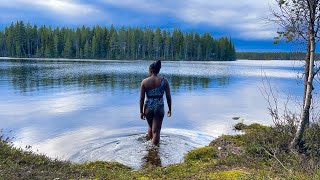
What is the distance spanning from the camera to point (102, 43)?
444ft

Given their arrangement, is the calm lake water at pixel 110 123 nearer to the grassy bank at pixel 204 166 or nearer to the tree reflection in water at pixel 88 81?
the grassy bank at pixel 204 166

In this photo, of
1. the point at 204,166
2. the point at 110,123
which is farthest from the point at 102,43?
the point at 204,166

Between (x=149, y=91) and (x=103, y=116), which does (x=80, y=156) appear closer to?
(x=149, y=91)

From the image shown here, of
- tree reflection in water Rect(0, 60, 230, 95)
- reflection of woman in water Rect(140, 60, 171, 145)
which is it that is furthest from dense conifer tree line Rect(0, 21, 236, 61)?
reflection of woman in water Rect(140, 60, 171, 145)

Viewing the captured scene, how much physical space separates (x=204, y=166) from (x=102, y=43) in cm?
13201

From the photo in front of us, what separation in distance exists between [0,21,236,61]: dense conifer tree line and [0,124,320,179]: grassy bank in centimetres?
12442

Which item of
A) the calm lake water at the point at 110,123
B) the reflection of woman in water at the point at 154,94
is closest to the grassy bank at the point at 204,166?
the calm lake water at the point at 110,123

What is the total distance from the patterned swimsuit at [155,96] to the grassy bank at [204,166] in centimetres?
241

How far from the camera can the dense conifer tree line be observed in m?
131

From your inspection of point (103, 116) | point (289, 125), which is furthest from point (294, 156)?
point (103, 116)

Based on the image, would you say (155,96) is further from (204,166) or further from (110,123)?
(110,123)

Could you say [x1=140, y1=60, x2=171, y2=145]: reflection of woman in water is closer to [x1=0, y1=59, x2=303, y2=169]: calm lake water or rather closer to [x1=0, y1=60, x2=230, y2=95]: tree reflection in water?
[x1=0, y1=59, x2=303, y2=169]: calm lake water

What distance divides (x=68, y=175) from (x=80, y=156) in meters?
3.61

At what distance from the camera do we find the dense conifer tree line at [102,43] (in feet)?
429
